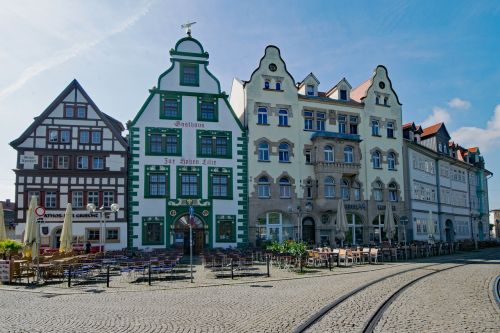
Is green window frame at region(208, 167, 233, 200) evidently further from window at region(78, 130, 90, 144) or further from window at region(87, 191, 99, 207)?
window at region(78, 130, 90, 144)

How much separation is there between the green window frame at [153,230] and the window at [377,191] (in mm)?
18876

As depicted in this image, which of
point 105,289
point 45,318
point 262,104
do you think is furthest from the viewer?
point 262,104

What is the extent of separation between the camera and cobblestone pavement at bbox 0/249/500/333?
10.1 meters

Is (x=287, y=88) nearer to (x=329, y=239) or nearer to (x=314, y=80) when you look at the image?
(x=314, y=80)

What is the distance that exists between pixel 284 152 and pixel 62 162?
16754 mm

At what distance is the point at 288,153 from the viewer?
122 feet

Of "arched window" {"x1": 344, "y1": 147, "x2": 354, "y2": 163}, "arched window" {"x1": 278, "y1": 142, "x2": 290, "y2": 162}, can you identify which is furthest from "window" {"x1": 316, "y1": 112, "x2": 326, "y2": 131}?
"arched window" {"x1": 278, "y1": 142, "x2": 290, "y2": 162}

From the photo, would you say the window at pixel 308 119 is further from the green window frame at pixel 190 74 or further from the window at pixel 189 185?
the window at pixel 189 185

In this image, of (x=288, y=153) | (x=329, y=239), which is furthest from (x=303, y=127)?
(x=329, y=239)

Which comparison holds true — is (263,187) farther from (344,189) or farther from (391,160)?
(391,160)

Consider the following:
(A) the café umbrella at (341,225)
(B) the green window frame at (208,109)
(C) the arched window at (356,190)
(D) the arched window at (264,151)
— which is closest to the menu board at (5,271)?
(B) the green window frame at (208,109)

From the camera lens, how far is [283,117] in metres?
37.4

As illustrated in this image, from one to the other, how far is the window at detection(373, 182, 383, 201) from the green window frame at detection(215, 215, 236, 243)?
13.6 meters

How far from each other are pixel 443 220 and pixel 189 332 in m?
44.9
